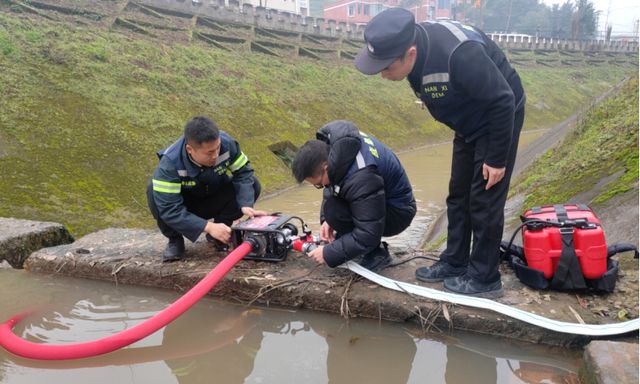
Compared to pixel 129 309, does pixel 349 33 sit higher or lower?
higher

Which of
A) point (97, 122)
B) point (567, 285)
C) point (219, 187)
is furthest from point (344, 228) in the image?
point (97, 122)

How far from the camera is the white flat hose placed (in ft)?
7.37

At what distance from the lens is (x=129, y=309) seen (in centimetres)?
300

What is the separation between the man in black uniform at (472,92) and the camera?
7.10 ft

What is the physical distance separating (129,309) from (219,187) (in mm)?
1033

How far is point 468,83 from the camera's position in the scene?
2162 millimetres

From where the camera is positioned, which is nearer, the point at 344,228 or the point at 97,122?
the point at 344,228

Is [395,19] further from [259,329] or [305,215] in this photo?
[305,215]

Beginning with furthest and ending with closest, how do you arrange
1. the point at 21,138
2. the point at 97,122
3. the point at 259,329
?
1. the point at 97,122
2. the point at 21,138
3. the point at 259,329

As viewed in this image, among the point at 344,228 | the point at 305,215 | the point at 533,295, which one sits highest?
the point at 344,228

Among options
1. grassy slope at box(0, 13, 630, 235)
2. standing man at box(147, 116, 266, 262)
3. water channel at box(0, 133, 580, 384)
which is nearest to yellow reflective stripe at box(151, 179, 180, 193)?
standing man at box(147, 116, 266, 262)

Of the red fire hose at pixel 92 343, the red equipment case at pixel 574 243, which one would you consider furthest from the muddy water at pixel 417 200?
the red fire hose at pixel 92 343

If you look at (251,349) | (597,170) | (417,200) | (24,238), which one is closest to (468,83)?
(251,349)

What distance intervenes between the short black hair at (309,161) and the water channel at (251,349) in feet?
3.00
